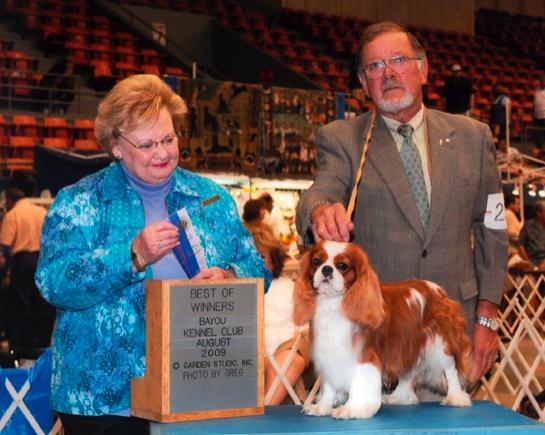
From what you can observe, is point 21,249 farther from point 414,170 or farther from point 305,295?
point 305,295

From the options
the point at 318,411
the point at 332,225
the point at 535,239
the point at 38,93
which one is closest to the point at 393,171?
the point at 332,225

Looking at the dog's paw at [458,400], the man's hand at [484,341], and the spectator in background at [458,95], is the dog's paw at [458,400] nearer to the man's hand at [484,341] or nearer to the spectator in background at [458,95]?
the man's hand at [484,341]

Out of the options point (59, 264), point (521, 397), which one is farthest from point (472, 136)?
point (521, 397)

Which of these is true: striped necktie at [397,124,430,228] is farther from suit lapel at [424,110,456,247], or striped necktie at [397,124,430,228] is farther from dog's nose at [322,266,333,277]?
dog's nose at [322,266,333,277]

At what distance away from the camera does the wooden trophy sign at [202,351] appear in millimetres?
1894

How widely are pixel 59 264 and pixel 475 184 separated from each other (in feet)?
3.44

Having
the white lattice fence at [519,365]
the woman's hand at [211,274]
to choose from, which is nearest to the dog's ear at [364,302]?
the woman's hand at [211,274]

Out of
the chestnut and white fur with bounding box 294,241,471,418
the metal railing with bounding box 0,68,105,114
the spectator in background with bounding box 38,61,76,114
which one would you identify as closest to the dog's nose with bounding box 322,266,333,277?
the chestnut and white fur with bounding box 294,241,471,418

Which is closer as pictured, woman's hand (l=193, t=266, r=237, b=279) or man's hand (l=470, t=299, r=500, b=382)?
woman's hand (l=193, t=266, r=237, b=279)

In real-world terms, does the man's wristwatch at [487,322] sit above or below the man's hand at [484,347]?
above

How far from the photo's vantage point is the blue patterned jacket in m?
2.03

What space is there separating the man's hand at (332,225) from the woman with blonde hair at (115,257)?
21cm

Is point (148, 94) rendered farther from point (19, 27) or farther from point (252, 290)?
point (19, 27)

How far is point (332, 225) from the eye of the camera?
81.0 inches
